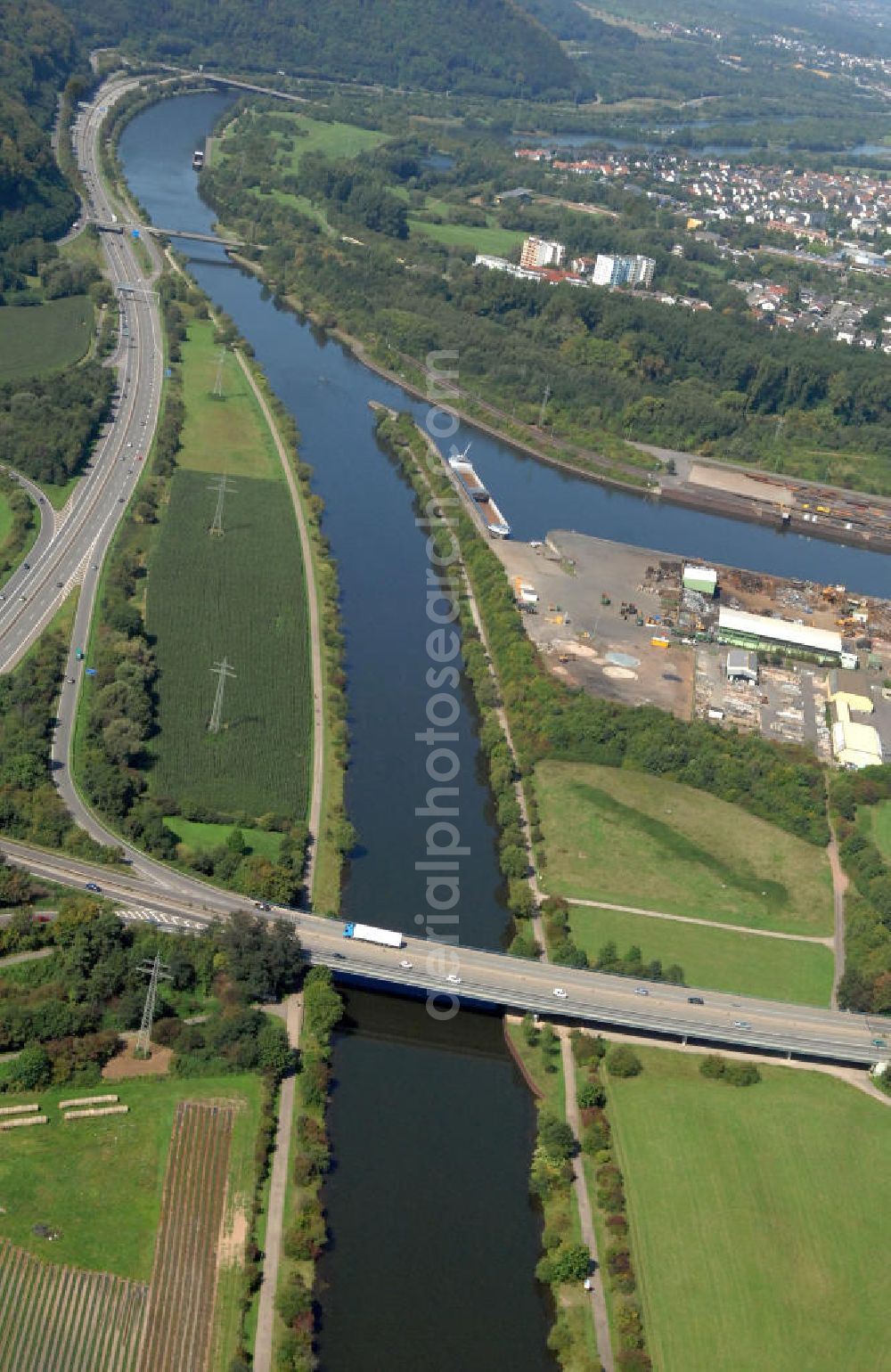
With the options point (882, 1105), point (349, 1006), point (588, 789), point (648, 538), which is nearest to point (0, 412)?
point (648, 538)

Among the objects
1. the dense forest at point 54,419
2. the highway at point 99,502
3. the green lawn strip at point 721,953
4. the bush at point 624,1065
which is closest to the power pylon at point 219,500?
the highway at point 99,502

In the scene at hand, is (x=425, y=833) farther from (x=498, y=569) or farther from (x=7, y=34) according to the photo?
(x=7, y=34)

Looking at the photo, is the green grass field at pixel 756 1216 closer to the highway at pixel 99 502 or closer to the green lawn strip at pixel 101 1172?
the green lawn strip at pixel 101 1172

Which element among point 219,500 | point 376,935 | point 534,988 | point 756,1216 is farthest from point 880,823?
point 219,500

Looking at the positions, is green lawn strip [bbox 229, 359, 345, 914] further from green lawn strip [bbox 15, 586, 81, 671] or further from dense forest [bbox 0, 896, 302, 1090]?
green lawn strip [bbox 15, 586, 81, 671]

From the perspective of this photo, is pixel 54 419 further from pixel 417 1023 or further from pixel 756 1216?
pixel 756 1216

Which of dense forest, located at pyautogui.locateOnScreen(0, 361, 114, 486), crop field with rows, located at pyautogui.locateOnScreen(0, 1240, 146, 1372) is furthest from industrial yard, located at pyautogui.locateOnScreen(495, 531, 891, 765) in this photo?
crop field with rows, located at pyautogui.locateOnScreen(0, 1240, 146, 1372)
